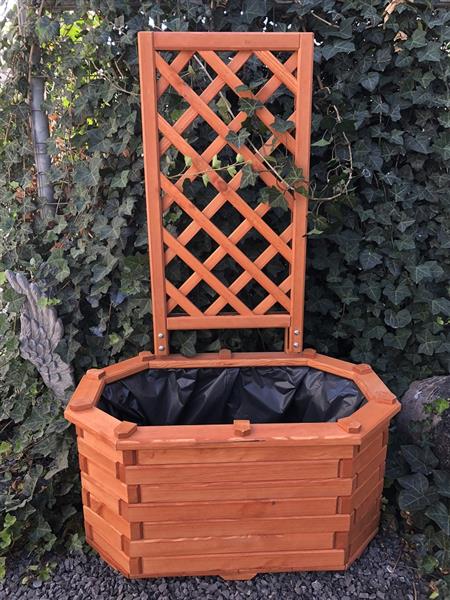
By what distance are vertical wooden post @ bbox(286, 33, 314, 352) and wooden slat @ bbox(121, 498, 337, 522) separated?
595 millimetres

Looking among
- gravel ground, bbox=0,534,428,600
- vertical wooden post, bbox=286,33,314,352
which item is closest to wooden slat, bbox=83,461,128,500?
gravel ground, bbox=0,534,428,600

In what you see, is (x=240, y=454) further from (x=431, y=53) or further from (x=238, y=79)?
(x=431, y=53)

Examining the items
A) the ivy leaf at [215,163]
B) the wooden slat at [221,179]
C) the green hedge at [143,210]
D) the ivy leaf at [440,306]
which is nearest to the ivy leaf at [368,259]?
A: the green hedge at [143,210]

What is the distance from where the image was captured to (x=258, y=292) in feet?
6.82

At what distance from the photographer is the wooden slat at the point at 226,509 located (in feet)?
4.72

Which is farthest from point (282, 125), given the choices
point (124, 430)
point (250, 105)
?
point (124, 430)

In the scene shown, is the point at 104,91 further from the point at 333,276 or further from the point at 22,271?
the point at 333,276

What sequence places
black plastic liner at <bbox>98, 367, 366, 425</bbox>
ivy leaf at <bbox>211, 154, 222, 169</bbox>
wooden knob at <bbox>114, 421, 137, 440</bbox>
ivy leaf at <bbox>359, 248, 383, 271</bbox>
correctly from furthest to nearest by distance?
ivy leaf at <bbox>359, 248, 383, 271</bbox>
black plastic liner at <bbox>98, 367, 366, 425</bbox>
ivy leaf at <bbox>211, 154, 222, 169</bbox>
wooden knob at <bbox>114, 421, 137, 440</bbox>

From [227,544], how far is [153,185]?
3.81 ft

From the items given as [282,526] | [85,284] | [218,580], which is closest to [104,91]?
[85,284]

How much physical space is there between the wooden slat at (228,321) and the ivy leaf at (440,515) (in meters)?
0.77

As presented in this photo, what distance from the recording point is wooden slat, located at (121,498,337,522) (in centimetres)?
144

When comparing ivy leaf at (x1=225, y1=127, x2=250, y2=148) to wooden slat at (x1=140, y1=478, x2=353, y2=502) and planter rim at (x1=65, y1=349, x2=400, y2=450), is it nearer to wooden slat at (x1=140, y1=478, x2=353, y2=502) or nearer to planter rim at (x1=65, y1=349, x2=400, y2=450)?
planter rim at (x1=65, y1=349, x2=400, y2=450)

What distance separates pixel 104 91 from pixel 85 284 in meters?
0.73
